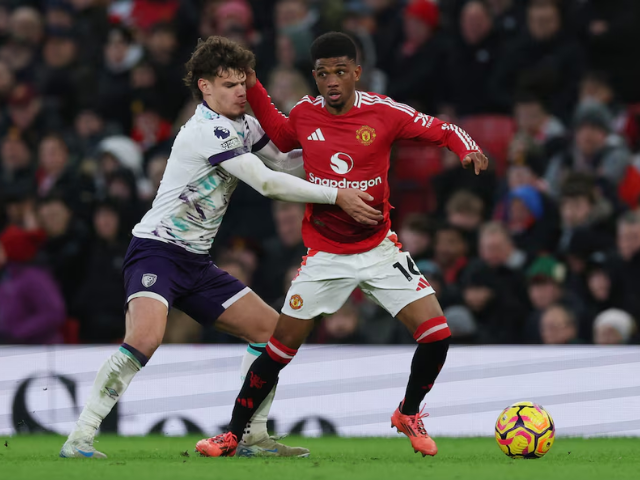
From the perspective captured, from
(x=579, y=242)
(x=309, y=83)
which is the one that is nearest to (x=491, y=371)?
(x=579, y=242)

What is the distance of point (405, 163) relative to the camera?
37.2 feet

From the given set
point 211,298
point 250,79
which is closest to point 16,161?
point 250,79

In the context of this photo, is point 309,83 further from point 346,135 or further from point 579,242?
point 346,135

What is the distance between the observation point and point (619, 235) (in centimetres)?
1004

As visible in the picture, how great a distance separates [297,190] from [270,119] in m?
0.72

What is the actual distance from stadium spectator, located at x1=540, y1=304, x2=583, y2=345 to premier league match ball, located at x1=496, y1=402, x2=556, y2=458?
2.86 metres

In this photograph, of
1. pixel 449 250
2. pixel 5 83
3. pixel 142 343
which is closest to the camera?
pixel 142 343

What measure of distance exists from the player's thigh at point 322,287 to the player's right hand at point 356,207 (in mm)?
337

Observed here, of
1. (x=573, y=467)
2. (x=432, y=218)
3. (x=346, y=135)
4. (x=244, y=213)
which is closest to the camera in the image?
(x=573, y=467)

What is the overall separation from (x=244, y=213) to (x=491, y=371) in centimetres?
358

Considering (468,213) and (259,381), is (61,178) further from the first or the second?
(259,381)

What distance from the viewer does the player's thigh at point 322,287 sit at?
22.2 feet

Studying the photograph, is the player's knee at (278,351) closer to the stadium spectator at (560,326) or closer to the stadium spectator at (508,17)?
the stadium spectator at (560,326)

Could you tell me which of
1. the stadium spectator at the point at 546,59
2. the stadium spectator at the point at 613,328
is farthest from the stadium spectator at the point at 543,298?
the stadium spectator at the point at 546,59
